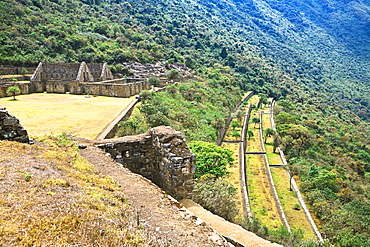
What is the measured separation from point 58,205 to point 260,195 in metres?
24.7

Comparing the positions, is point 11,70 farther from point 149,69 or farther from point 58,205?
point 58,205

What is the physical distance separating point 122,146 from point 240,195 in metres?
17.3

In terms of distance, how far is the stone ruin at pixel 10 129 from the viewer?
7.38 metres

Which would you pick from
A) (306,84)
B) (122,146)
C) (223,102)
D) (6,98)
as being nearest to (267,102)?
(223,102)

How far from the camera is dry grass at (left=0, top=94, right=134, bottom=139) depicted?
14.8 metres

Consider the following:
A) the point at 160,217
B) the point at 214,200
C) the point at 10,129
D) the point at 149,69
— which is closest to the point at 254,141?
the point at 149,69

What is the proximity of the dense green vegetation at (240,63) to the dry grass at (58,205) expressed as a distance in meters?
9.82

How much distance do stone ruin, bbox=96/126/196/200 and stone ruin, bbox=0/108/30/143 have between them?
238cm

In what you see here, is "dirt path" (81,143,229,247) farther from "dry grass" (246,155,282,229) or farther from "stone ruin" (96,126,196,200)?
"dry grass" (246,155,282,229)

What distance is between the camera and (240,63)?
333ft

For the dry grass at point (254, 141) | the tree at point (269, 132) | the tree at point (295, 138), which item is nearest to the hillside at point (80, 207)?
the dry grass at point (254, 141)

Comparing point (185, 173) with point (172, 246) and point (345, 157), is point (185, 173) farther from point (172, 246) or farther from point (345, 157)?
point (345, 157)

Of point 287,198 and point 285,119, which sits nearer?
point 287,198

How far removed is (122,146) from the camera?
373 inches
